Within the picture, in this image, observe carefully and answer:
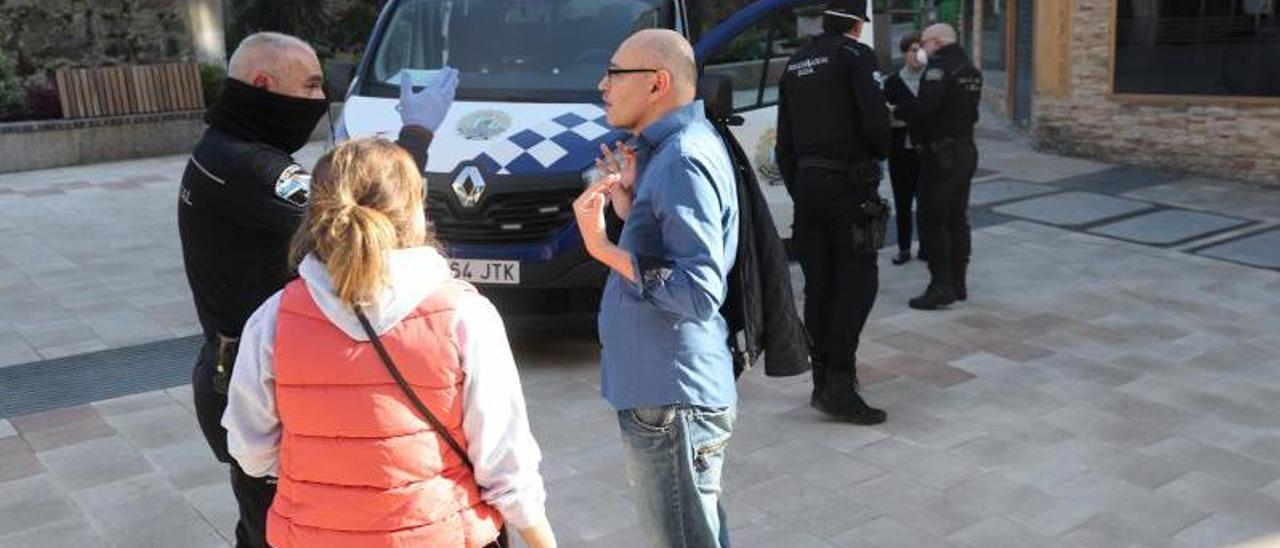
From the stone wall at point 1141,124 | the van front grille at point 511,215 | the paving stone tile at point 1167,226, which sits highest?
the van front grille at point 511,215

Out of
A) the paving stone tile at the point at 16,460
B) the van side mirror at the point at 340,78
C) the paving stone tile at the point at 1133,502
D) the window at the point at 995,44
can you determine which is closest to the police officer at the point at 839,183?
the paving stone tile at the point at 1133,502

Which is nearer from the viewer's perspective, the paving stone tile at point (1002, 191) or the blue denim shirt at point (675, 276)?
the blue denim shirt at point (675, 276)

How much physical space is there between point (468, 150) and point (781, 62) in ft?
7.05

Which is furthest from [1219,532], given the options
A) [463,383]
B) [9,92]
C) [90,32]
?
[90,32]

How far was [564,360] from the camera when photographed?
20.7ft

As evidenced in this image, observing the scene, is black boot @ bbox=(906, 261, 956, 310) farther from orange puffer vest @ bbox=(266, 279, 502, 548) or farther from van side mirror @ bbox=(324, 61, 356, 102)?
orange puffer vest @ bbox=(266, 279, 502, 548)

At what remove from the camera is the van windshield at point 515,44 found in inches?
256

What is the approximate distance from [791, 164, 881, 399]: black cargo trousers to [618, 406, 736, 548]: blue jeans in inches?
88.2

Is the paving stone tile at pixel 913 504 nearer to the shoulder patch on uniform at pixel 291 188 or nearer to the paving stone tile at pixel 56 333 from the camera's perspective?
the shoulder patch on uniform at pixel 291 188

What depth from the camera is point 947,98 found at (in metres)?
6.92

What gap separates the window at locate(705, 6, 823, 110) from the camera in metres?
7.07

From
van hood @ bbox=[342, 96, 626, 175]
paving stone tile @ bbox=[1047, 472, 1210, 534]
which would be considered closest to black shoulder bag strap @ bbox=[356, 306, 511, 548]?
paving stone tile @ bbox=[1047, 472, 1210, 534]

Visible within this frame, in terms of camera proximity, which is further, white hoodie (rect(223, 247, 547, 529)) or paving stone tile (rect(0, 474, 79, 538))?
paving stone tile (rect(0, 474, 79, 538))

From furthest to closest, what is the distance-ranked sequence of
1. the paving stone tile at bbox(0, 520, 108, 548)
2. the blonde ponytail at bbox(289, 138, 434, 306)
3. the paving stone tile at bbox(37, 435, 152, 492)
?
the paving stone tile at bbox(37, 435, 152, 492), the paving stone tile at bbox(0, 520, 108, 548), the blonde ponytail at bbox(289, 138, 434, 306)
